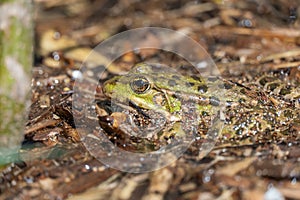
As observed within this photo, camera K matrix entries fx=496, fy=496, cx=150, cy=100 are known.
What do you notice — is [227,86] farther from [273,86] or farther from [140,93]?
[140,93]

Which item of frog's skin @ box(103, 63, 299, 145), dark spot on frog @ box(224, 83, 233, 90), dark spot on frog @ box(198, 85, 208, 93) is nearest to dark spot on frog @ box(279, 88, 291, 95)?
frog's skin @ box(103, 63, 299, 145)

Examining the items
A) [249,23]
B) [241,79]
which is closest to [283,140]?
[241,79]

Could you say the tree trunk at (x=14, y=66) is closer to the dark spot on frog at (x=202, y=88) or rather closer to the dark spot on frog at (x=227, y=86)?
the dark spot on frog at (x=202, y=88)

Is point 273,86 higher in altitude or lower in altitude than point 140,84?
lower

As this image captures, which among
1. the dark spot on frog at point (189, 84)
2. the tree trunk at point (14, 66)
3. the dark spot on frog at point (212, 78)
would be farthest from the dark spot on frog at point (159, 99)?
the tree trunk at point (14, 66)

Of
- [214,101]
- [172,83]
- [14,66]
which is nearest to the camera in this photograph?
[14,66]

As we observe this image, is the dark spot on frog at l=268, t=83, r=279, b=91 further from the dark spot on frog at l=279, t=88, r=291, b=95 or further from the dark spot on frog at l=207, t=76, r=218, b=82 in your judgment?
the dark spot on frog at l=207, t=76, r=218, b=82

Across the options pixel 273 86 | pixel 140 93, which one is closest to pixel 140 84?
pixel 140 93

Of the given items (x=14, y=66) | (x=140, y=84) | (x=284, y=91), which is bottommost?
(x=284, y=91)
